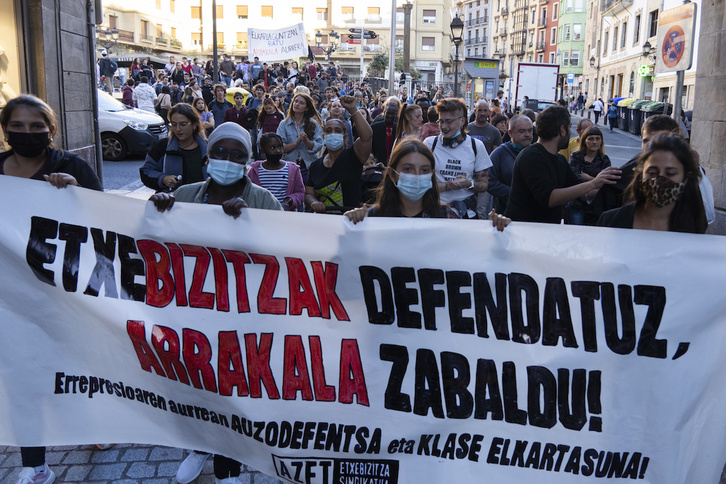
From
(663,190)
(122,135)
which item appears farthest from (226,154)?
(122,135)

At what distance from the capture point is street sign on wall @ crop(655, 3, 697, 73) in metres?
6.78

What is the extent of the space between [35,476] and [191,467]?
0.72m

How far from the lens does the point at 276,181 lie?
19.8ft

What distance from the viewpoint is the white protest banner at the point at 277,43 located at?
25.4 m

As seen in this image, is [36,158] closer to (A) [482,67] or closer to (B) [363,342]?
(B) [363,342]

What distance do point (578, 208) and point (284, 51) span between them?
69.5ft

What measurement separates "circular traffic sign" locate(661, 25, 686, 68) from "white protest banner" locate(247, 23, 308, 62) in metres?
19.1

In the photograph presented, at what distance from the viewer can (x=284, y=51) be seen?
2586cm

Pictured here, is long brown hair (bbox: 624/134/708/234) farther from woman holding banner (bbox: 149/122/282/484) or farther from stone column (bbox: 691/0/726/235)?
stone column (bbox: 691/0/726/235)

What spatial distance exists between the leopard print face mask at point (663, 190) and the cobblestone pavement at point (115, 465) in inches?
88.8

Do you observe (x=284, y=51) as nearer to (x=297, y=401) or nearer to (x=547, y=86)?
(x=547, y=86)

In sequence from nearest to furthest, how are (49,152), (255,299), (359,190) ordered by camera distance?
(255,299) → (49,152) → (359,190)

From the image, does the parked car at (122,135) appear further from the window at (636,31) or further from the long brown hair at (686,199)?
the window at (636,31)

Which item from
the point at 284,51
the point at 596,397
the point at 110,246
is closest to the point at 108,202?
the point at 110,246
